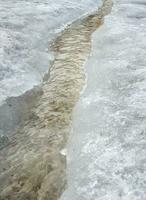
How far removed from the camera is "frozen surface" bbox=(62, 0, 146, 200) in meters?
3.73

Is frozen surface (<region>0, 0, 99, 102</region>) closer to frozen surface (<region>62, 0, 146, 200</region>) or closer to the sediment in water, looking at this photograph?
the sediment in water

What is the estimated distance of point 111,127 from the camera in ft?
15.4

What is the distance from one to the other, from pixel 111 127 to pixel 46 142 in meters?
0.70

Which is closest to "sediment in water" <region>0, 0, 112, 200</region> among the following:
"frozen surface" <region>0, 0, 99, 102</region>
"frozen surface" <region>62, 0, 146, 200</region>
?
"frozen surface" <region>62, 0, 146, 200</region>

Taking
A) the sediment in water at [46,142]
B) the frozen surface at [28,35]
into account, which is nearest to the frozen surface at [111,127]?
the sediment in water at [46,142]

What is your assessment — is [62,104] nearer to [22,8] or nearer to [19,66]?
[19,66]

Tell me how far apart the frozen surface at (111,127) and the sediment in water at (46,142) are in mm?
147

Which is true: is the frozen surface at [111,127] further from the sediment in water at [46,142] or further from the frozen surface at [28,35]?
the frozen surface at [28,35]

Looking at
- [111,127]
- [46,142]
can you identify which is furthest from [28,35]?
[111,127]

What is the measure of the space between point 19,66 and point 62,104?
1.18 meters

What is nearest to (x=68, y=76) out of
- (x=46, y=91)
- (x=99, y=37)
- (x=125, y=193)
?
(x=46, y=91)

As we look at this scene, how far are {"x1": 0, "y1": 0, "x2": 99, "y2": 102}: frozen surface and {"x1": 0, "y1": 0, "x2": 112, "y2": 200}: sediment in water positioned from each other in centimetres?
29

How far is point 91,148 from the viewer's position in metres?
4.34

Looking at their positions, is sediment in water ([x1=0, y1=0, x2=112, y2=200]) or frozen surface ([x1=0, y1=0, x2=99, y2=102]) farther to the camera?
frozen surface ([x1=0, y1=0, x2=99, y2=102])
